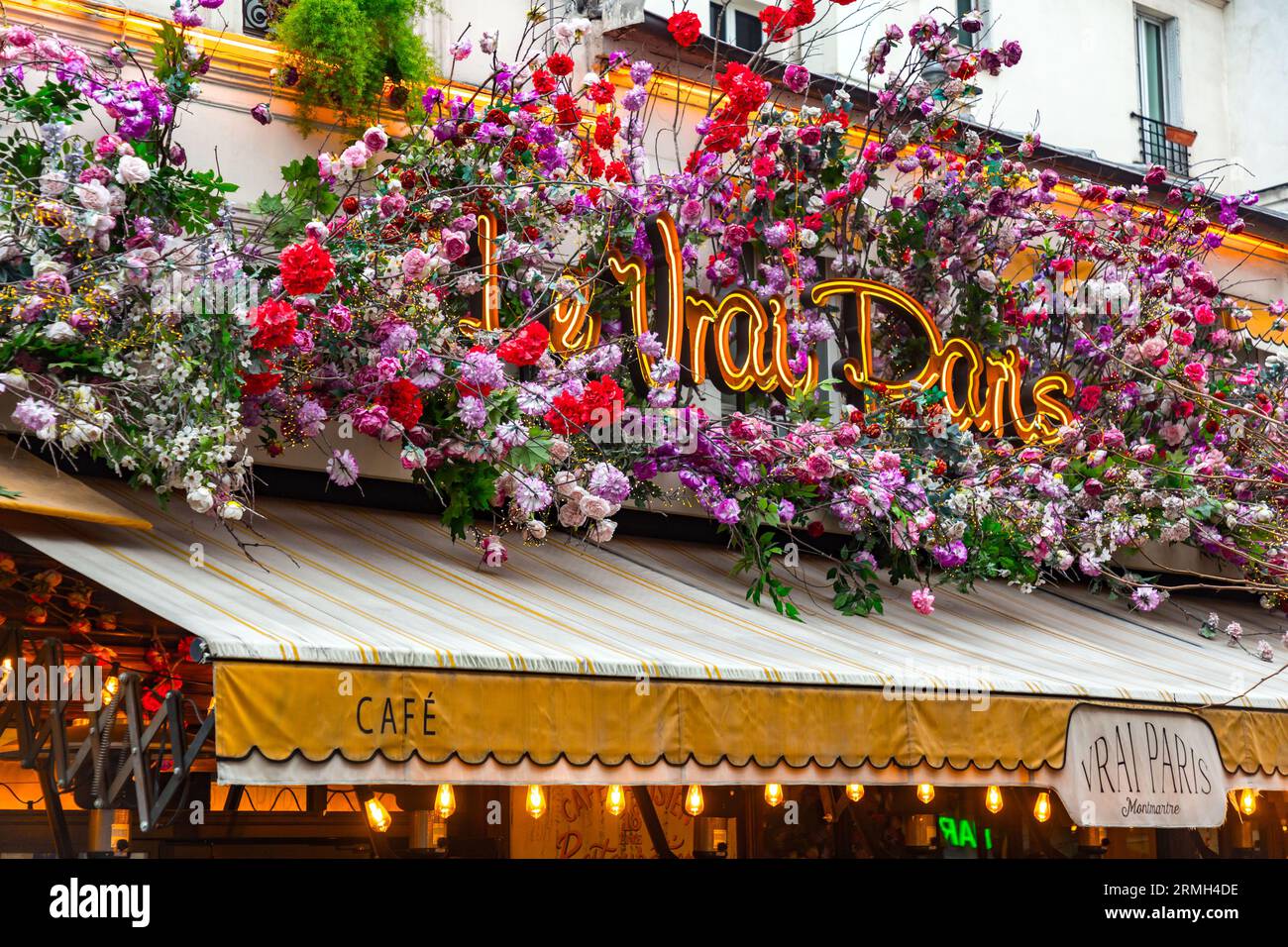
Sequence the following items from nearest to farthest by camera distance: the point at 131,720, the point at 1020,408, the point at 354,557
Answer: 1. the point at 131,720
2. the point at 354,557
3. the point at 1020,408

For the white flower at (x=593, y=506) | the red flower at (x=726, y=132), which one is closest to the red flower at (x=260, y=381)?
the white flower at (x=593, y=506)

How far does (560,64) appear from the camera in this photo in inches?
309

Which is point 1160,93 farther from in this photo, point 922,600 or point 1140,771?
point 1140,771

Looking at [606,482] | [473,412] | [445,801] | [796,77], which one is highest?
[796,77]

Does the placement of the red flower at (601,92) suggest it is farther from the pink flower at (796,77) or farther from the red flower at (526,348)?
the red flower at (526,348)

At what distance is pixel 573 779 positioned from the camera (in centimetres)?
573

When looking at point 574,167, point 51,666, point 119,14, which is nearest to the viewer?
point 51,666

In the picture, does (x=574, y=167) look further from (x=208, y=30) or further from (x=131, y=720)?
(x=131, y=720)

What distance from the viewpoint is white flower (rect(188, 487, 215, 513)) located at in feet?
19.4

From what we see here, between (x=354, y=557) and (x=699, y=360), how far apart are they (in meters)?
2.45

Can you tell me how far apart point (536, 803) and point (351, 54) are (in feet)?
13.1

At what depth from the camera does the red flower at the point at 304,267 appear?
600 centimetres

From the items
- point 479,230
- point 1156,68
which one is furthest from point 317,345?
point 1156,68

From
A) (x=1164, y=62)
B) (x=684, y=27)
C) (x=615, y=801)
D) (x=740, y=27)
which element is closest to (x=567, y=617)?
(x=615, y=801)
